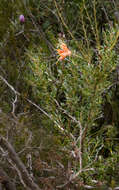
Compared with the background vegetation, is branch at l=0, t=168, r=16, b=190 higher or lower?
lower

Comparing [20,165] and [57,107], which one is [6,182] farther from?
[57,107]

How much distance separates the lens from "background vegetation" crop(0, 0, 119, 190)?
52.7 inches

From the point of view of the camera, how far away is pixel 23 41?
8.08ft

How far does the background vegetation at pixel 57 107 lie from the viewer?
134 cm

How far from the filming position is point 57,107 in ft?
5.75

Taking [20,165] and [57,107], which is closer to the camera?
[20,165]

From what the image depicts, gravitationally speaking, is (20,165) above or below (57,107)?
below

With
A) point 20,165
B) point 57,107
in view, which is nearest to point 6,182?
point 20,165

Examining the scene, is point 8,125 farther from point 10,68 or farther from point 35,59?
point 10,68

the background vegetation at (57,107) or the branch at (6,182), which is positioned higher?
the background vegetation at (57,107)

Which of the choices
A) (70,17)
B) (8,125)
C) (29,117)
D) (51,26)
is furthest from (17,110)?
(70,17)

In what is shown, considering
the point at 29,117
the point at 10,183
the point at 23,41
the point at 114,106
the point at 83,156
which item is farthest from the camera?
the point at 23,41

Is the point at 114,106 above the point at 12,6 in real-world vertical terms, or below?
below

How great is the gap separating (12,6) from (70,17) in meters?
0.48
